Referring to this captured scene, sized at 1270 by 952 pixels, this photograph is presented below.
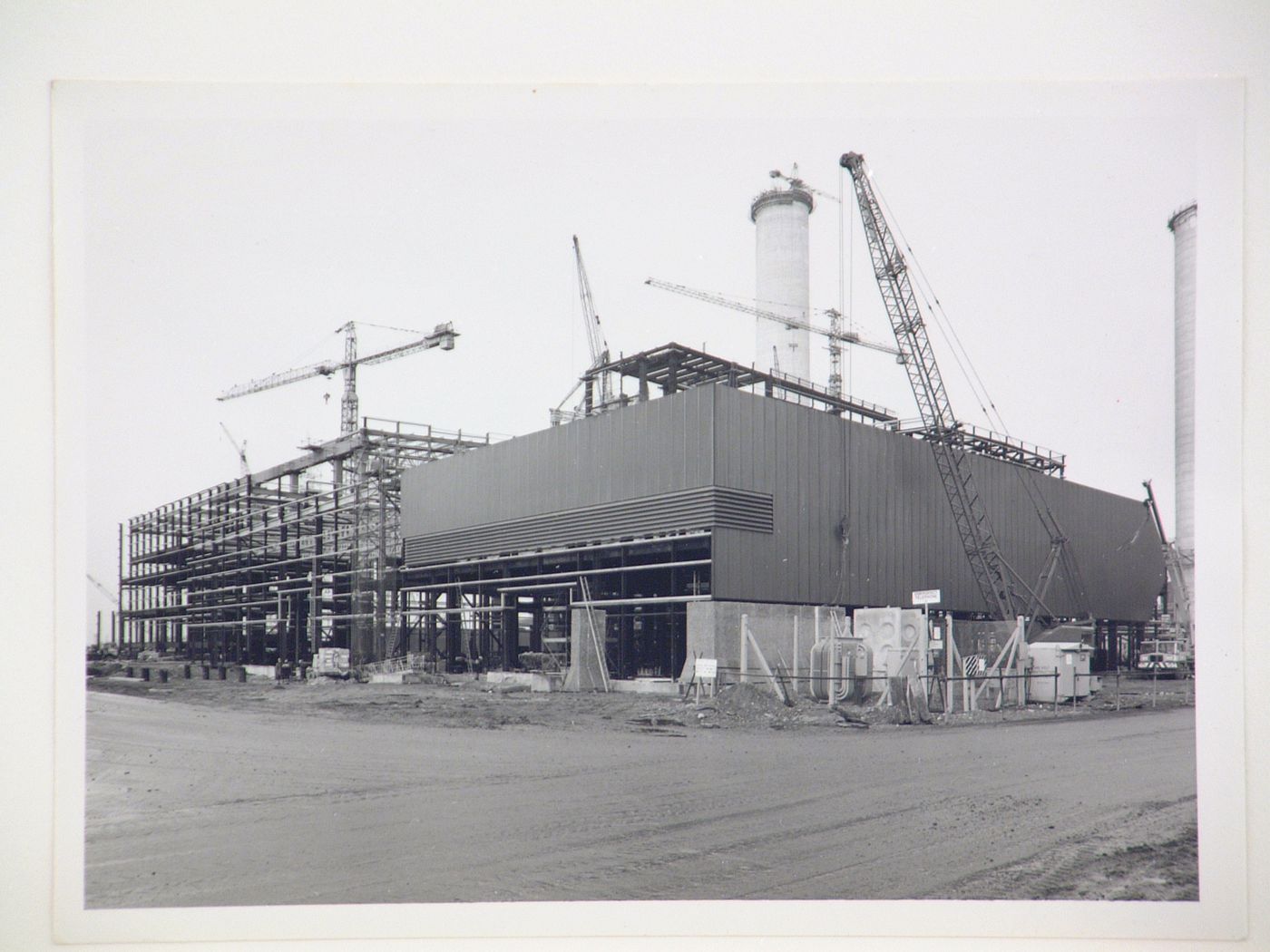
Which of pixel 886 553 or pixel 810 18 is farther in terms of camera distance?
pixel 886 553

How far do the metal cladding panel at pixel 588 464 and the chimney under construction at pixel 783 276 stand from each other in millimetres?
2202

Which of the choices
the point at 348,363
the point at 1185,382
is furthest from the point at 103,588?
the point at 1185,382

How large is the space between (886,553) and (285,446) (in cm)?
1596

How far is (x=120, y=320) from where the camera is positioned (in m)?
9.17

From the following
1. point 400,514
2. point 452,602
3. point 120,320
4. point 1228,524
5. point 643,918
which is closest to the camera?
point 643,918

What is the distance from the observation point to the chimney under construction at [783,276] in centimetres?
1225

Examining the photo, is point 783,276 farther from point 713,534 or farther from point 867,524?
point 867,524

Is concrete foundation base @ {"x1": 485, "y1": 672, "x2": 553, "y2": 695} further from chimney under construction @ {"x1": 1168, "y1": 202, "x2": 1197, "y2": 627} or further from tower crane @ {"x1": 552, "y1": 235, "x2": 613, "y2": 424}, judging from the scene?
chimney under construction @ {"x1": 1168, "y1": 202, "x2": 1197, "y2": 627}

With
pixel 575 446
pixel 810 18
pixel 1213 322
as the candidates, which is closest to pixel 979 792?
pixel 1213 322

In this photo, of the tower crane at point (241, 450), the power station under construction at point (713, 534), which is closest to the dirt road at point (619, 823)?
the tower crane at point (241, 450)

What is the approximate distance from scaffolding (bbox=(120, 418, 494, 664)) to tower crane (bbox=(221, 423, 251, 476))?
25.5 inches

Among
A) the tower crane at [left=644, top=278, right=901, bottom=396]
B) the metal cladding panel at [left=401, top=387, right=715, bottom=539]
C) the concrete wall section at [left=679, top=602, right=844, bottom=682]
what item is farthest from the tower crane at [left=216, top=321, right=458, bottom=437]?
the concrete wall section at [left=679, top=602, right=844, bottom=682]

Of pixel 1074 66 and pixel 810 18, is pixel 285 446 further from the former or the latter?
pixel 1074 66

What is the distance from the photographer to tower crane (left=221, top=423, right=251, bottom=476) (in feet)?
39.2
